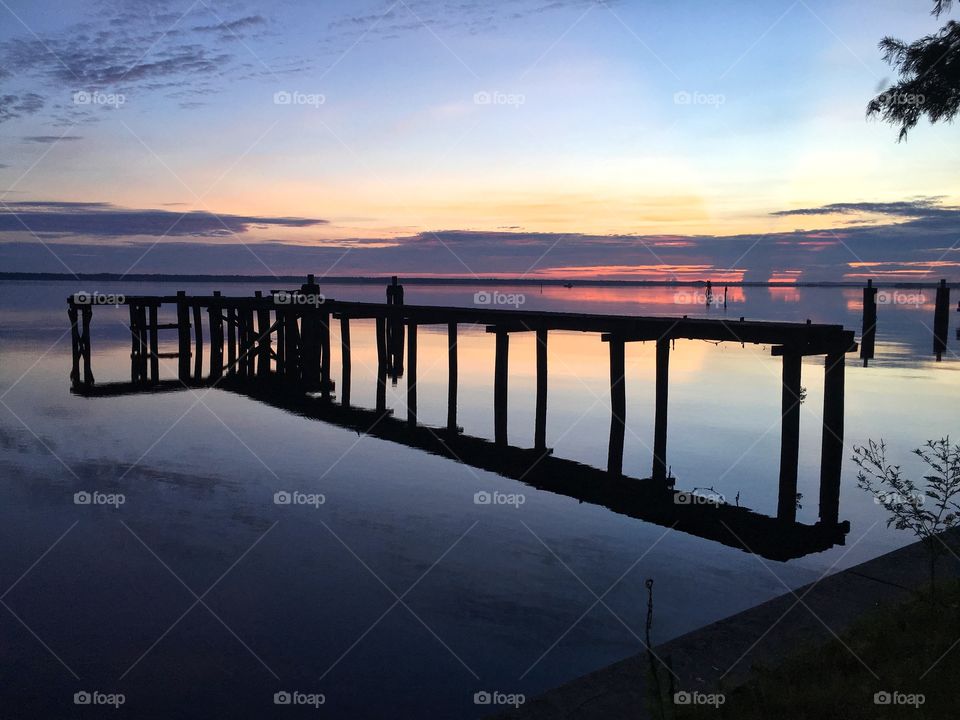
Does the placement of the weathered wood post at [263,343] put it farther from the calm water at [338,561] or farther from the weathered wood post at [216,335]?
the calm water at [338,561]

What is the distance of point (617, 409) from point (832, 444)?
5.40m

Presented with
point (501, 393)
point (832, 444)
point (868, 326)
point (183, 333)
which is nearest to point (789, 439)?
point (832, 444)

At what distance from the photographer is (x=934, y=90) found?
1009 cm

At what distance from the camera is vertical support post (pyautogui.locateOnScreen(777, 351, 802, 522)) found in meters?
11.7

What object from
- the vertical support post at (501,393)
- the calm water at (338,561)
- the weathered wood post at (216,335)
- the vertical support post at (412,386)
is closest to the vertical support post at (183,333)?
the weathered wood post at (216,335)

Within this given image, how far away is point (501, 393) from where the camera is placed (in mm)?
18859

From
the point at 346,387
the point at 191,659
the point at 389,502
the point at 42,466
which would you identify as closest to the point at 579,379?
the point at 346,387

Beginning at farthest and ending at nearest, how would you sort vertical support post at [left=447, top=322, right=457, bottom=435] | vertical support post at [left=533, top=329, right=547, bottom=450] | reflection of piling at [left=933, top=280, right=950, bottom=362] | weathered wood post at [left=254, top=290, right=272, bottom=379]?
reflection of piling at [left=933, top=280, right=950, bottom=362] < weathered wood post at [left=254, top=290, right=272, bottom=379] < vertical support post at [left=447, top=322, right=457, bottom=435] < vertical support post at [left=533, top=329, right=547, bottom=450]

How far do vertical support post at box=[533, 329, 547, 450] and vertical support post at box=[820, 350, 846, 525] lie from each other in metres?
6.35

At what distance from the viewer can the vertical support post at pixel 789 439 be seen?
38.4 ft

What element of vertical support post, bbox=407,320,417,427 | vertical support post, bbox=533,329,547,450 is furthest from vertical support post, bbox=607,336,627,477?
vertical support post, bbox=407,320,417,427

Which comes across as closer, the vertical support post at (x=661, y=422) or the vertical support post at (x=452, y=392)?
the vertical support post at (x=661, y=422)

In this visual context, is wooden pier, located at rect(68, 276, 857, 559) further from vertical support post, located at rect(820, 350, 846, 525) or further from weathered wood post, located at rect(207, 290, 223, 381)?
weathered wood post, located at rect(207, 290, 223, 381)

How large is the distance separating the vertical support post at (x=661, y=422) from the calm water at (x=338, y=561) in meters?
0.44
